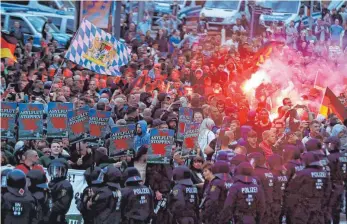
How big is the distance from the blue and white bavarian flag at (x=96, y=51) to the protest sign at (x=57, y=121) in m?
4.23

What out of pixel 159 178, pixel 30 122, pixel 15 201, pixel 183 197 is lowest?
pixel 159 178

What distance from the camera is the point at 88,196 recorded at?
16000 mm

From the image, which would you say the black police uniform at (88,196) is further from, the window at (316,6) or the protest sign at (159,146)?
the window at (316,6)

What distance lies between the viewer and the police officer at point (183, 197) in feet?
54.4

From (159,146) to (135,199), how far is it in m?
1.58

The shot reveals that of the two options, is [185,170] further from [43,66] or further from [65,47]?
[65,47]

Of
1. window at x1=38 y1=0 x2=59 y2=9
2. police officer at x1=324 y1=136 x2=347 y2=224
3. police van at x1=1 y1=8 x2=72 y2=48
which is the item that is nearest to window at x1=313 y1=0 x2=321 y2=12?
window at x1=38 y1=0 x2=59 y2=9

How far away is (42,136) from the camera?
17766 millimetres

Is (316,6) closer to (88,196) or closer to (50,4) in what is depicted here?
(50,4)

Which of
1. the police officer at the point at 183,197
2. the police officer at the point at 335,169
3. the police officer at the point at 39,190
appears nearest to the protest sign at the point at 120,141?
the police officer at the point at 183,197

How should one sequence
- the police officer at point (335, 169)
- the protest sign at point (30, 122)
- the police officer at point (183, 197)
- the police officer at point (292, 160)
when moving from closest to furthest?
the police officer at point (183, 197) → the police officer at point (292, 160) → the protest sign at point (30, 122) → the police officer at point (335, 169)

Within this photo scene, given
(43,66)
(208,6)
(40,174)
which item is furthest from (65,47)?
(40,174)

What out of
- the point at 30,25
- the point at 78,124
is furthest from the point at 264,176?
the point at 30,25

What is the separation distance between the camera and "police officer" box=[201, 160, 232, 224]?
16.4 metres
